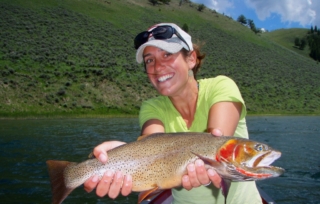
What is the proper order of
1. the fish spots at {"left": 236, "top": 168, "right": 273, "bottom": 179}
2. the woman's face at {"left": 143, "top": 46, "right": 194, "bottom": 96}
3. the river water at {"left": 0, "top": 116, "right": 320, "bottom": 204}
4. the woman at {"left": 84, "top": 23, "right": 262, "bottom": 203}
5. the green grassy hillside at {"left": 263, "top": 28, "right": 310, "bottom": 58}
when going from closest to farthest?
the fish spots at {"left": 236, "top": 168, "right": 273, "bottom": 179}
the woman at {"left": 84, "top": 23, "right": 262, "bottom": 203}
the woman's face at {"left": 143, "top": 46, "right": 194, "bottom": 96}
the river water at {"left": 0, "top": 116, "right": 320, "bottom": 204}
the green grassy hillside at {"left": 263, "top": 28, "right": 310, "bottom": 58}

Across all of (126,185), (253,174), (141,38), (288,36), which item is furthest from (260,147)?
(288,36)

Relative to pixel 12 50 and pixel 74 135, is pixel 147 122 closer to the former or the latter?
pixel 74 135

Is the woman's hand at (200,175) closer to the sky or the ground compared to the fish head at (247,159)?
closer to the ground

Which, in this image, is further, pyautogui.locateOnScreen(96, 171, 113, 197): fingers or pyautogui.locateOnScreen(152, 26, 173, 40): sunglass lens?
pyautogui.locateOnScreen(152, 26, 173, 40): sunglass lens

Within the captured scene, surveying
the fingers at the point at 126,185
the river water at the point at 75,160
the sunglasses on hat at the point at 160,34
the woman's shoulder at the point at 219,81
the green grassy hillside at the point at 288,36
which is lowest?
the river water at the point at 75,160

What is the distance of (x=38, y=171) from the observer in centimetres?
1021

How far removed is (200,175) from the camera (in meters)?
2.84

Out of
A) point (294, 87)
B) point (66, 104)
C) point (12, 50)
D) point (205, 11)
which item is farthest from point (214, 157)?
point (205, 11)

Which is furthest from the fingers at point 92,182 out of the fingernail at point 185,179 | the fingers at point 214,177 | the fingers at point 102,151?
the fingers at point 214,177

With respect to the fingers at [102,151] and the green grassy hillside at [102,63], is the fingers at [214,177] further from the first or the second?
the green grassy hillside at [102,63]

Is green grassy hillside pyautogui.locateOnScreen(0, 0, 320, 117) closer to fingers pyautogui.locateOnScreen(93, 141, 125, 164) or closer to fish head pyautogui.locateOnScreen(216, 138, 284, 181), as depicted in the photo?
fingers pyautogui.locateOnScreen(93, 141, 125, 164)

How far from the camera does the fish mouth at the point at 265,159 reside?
8.65 ft

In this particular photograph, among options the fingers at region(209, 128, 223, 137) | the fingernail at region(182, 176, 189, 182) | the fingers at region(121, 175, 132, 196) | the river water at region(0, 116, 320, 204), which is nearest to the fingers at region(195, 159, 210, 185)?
the fingernail at region(182, 176, 189, 182)

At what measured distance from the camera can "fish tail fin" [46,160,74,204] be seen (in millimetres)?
3240
